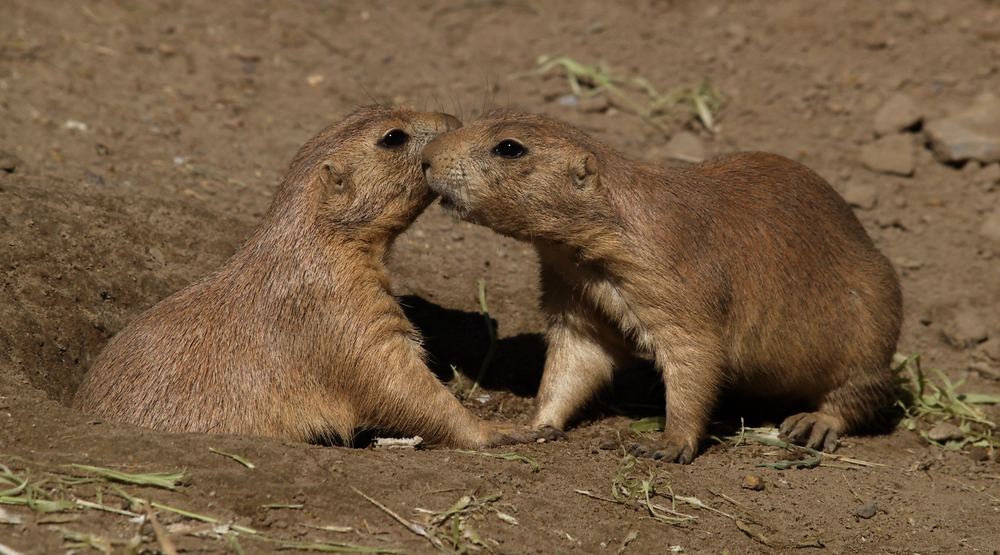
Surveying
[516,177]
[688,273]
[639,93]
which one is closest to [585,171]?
[516,177]

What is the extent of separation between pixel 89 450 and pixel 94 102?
18.0 ft

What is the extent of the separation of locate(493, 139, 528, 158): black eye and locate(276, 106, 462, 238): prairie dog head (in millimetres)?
507

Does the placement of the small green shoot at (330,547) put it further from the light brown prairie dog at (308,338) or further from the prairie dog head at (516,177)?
the prairie dog head at (516,177)

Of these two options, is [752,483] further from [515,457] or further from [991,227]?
[991,227]

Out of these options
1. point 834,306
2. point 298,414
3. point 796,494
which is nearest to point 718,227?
point 834,306

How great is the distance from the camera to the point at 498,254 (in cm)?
884

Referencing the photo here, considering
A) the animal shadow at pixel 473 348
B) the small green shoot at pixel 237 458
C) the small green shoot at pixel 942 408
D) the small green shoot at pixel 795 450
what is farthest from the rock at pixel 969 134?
the small green shoot at pixel 237 458

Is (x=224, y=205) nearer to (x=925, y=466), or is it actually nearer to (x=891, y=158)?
(x=925, y=466)

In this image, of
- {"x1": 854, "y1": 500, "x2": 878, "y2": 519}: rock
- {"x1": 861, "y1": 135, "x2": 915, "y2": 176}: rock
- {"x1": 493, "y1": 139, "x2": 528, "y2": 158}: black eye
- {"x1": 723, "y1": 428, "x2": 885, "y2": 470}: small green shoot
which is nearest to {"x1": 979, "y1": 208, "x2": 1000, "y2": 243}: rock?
{"x1": 861, "y1": 135, "x2": 915, "y2": 176}: rock

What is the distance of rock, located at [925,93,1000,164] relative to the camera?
10.2 m

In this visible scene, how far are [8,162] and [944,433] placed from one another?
6808 millimetres

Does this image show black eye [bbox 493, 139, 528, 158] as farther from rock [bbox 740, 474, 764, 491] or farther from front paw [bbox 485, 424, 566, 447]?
rock [bbox 740, 474, 764, 491]

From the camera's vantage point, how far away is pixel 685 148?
404 inches

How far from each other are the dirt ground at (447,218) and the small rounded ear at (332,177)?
5.02ft
